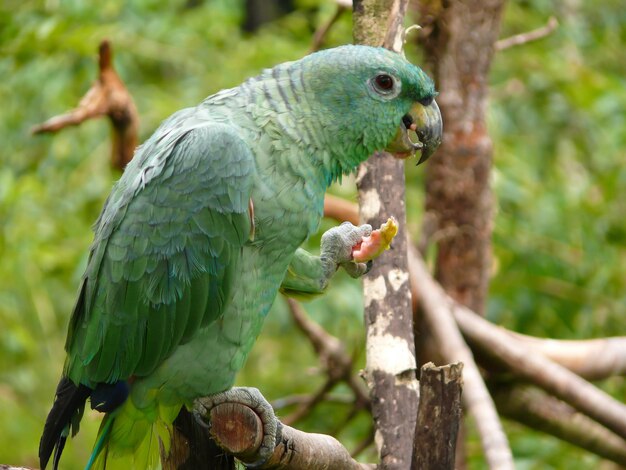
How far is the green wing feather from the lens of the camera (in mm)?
2205

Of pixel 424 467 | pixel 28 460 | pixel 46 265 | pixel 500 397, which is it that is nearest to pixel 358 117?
pixel 424 467

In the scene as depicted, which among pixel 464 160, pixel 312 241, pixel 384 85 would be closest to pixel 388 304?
pixel 384 85

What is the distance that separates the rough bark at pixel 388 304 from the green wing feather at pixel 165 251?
0.56 metres

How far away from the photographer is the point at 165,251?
89.2 inches

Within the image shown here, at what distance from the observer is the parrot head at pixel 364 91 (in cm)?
228

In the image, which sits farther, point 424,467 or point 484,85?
point 484,85

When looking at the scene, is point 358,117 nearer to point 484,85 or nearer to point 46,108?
point 484,85

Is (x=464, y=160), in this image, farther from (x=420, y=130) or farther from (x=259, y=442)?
(x=259, y=442)

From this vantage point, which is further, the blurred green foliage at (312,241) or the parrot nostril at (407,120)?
the blurred green foliage at (312,241)

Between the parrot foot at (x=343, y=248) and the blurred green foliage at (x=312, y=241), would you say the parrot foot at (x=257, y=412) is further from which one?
the blurred green foliage at (x=312, y=241)

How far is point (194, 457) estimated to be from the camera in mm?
2240

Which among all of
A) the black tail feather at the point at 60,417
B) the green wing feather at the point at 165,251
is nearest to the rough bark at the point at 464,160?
the green wing feather at the point at 165,251

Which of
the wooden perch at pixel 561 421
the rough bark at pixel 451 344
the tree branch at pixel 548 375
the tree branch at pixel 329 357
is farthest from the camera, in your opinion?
the wooden perch at pixel 561 421

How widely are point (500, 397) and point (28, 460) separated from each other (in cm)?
240
